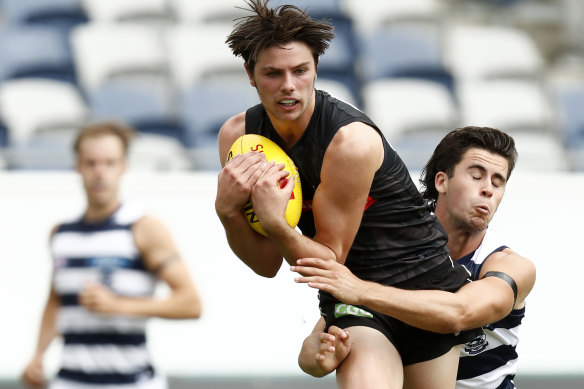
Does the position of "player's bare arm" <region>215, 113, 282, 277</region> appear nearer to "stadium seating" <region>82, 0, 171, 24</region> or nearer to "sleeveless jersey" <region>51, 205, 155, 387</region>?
"sleeveless jersey" <region>51, 205, 155, 387</region>

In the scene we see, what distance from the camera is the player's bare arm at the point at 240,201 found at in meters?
2.96

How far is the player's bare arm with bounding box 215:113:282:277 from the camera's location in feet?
9.71

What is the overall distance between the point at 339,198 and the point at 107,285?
115 centimetres

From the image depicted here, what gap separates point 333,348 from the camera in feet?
9.91

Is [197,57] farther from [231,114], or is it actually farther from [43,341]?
[43,341]

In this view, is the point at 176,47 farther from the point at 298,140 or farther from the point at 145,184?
the point at 298,140

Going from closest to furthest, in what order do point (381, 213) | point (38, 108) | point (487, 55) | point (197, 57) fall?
point (381, 213) → point (38, 108) → point (197, 57) → point (487, 55)

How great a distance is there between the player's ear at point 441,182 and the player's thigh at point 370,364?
25.8 inches

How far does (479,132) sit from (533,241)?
228 centimetres

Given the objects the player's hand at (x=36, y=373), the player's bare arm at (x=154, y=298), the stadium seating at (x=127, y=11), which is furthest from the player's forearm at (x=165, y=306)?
the stadium seating at (x=127, y=11)

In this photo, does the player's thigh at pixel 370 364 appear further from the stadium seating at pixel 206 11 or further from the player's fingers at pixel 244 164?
the stadium seating at pixel 206 11

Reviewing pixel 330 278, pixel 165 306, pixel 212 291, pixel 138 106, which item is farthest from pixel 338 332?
pixel 138 106

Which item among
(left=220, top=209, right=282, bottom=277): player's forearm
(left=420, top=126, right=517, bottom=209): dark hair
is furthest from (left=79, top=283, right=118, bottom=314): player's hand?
(left=420, top=126, right=517, bottom=209): dark hair

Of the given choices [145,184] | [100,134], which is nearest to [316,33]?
[100,134]
